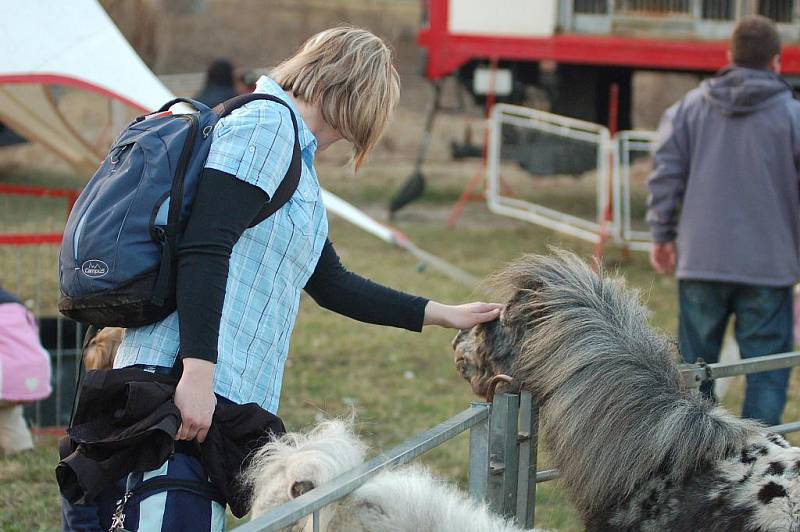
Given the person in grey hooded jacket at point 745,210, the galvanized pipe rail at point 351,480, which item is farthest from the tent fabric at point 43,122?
the galvanized pipe rail at point 351,480

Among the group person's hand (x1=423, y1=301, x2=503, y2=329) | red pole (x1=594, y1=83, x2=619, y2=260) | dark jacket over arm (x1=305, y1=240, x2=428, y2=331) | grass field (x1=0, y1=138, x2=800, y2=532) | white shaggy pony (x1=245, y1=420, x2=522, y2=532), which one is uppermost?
dark jacket over arm (x1=305, y1=240, x2=428, y2=331)

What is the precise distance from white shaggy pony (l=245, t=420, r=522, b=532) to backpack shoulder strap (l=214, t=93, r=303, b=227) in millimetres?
504

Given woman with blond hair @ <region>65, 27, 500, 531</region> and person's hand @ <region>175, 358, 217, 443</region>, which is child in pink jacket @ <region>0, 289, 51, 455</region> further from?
person's hand @ <region>175, 358, 217, 443</region>

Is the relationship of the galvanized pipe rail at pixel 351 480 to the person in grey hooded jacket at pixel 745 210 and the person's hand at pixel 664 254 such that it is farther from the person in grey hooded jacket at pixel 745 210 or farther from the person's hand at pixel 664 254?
the person's hand at pixel 664 254

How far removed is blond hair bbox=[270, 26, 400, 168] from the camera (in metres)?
2.30

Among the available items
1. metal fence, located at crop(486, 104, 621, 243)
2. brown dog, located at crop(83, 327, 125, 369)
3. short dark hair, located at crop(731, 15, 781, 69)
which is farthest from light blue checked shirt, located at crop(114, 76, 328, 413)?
metal fence, located at crop(486, 104, 621, 243)

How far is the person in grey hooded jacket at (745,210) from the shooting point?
15.4 ft

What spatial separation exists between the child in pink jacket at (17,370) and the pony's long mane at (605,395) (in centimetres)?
290

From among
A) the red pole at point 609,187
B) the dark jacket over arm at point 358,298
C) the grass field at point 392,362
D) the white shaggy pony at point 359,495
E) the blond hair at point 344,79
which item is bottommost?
the grass field at point 392,362

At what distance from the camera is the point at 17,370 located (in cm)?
473

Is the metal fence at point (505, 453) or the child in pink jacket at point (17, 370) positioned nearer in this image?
the metal fence at point (505, 453)

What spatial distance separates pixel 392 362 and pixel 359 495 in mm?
4925

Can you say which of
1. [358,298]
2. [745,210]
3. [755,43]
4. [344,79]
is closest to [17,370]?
[358,298]

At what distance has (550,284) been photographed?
272 cm
